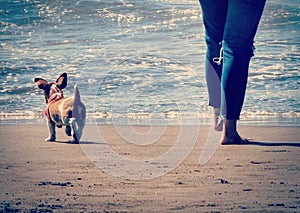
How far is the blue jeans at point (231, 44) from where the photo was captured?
4.80 meters

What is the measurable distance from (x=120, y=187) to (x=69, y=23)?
1102 cm

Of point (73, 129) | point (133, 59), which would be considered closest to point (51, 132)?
point (73, 129)

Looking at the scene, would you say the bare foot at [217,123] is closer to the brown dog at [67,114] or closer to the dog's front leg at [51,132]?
the brown dog at [67,114]

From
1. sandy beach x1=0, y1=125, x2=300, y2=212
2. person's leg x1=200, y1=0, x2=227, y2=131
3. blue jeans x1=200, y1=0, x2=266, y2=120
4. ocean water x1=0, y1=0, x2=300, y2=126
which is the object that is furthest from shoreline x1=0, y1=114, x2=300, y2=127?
blue jeans x1=200, y1=0, x2=266, y2=120

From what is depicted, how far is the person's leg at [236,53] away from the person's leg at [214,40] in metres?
0.20

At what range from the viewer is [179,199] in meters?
3.49

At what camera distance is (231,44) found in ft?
16.0

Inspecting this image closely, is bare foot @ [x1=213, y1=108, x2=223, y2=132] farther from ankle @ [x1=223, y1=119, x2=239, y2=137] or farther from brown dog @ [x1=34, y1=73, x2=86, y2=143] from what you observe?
brown dog @ [x1=34, y1=73, x2=86, y2=143]

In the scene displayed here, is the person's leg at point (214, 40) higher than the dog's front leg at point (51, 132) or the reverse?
higher

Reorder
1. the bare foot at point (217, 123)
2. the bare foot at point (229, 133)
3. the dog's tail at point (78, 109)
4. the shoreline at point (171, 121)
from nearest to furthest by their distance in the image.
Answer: the bare foot at point (229, 133) → the dog's tail at point (78, 109) → the bare foot at point (217, 123) → the shoreline at point (171, 121)

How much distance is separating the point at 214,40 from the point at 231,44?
333 millimetres

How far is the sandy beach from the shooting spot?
3400 mm

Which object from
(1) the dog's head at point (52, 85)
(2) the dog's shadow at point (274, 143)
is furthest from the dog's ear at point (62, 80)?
(2) the dog's shadow at point (274, 143)

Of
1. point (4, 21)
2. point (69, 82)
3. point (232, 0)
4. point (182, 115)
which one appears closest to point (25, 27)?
point (4, 21)
